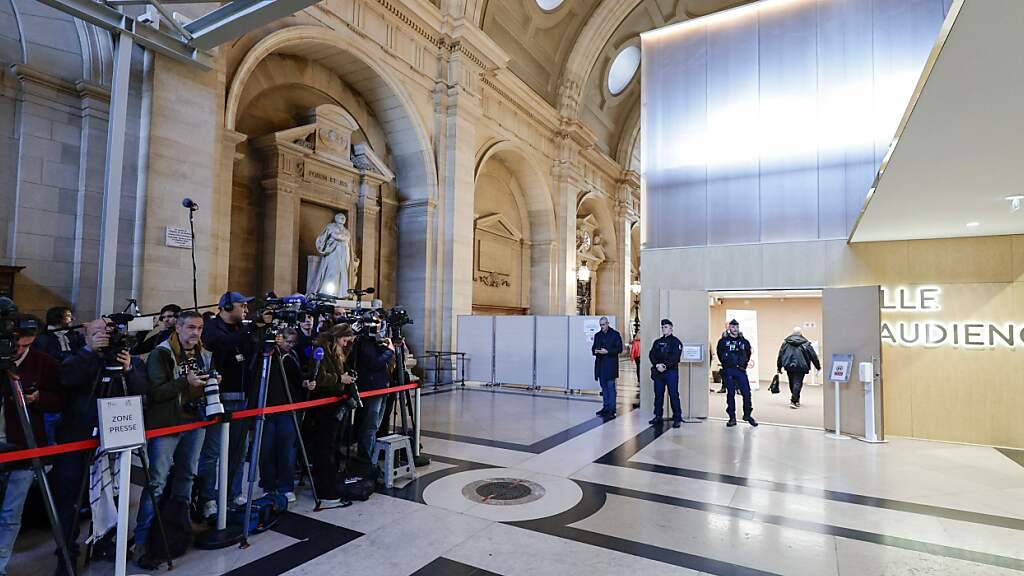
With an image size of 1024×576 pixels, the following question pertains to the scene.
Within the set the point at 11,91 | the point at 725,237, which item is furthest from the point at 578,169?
the point at 11,91

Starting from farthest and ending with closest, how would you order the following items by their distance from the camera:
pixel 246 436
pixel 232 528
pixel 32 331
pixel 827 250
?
pixel 827 250 < pixel 246 436 < pixel 232 528 < pixel 32 331

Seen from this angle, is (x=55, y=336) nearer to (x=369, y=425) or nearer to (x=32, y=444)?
(x=32, y=444)

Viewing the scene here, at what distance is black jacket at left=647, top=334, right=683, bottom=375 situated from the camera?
8570mm

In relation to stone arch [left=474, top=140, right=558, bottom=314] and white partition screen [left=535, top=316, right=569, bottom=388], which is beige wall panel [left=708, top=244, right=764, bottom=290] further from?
stone arch [left=474, top=140, right=558, bottom=314]

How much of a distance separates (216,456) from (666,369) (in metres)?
6.56

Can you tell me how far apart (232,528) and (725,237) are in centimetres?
828

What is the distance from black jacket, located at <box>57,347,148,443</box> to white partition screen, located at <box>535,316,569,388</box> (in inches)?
362

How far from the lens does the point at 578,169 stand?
22.9 metres

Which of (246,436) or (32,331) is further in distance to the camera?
(246,436)

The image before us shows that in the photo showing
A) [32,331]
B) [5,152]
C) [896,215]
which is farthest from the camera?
[5,152]

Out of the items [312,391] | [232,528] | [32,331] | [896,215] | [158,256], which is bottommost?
[232,528]

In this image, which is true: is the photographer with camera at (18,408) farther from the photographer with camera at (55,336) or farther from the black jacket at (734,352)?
the black jacket at (734,352)

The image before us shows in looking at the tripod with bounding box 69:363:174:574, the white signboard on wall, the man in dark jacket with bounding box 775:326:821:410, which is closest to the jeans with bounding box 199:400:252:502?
the tripod with bounding box 69:363:174:574

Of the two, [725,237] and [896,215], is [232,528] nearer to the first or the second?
[896,215]
